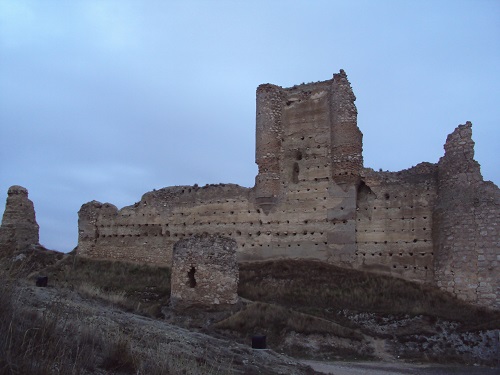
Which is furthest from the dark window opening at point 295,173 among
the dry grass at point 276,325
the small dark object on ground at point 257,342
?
the small dark object on ground at point 257,342

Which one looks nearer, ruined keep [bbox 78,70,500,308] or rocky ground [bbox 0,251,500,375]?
rocky ground [bbox 0,251,500,375]

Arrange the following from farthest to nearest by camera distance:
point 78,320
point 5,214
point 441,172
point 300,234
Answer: point 5,214, point 300,234, point 441,172, point 78,320

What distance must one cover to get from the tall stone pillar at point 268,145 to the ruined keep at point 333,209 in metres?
0.05

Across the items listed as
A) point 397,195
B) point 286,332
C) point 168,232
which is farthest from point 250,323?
point 168,232

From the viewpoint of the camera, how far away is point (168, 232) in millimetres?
25516

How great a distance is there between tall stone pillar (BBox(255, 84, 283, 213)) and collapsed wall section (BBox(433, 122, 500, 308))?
7.25 meters

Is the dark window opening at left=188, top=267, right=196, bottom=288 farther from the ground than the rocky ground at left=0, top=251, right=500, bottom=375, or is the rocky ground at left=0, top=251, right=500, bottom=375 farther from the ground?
the dark window opening at left=188, top=267, right=196, bottom=288

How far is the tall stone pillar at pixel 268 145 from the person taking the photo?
23.5m

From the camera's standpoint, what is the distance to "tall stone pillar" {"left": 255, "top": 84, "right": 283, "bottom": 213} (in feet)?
77.0

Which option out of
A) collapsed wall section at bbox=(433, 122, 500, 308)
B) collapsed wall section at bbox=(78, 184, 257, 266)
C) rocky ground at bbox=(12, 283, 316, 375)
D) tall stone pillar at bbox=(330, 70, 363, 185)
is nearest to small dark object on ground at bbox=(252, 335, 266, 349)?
rocky ground at bbox=(12, 283, 316, 375)

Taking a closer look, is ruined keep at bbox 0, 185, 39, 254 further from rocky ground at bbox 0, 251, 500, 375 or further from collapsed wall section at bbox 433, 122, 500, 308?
collapsed wall section at bbox 433, 122, 500, 308

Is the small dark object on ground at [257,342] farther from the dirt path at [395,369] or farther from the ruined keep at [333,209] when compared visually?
the ruined keep at [333,209]

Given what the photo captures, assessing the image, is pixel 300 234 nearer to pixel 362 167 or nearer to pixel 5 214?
pixel 362 167

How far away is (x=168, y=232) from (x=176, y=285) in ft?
29.1
